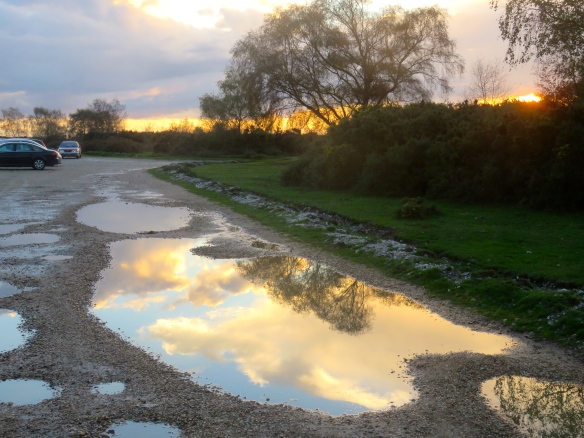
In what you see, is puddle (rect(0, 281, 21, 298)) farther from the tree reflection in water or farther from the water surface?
the tree reflection in water

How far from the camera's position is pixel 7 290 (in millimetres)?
9438

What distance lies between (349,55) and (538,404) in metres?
37.0

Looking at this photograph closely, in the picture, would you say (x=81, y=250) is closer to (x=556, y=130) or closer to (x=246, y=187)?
(x=556, y=130)

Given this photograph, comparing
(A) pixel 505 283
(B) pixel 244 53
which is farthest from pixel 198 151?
(A) pixel 505 283

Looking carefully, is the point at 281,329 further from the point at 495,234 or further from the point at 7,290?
the point at 495,234

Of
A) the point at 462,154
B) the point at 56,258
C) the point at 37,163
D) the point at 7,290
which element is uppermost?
the point at 462,154

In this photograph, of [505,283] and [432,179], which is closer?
[505,283]

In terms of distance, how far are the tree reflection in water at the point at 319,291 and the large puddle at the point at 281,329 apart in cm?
2

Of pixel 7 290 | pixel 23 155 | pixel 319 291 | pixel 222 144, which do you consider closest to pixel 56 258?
pixel 7 290

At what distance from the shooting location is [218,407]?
5.49m

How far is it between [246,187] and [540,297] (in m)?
19.6

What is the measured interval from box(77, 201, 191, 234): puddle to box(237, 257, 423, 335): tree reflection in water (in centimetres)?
527

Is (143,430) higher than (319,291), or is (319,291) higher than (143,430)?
(143,430)

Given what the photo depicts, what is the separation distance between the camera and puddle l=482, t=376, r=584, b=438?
5176mm
